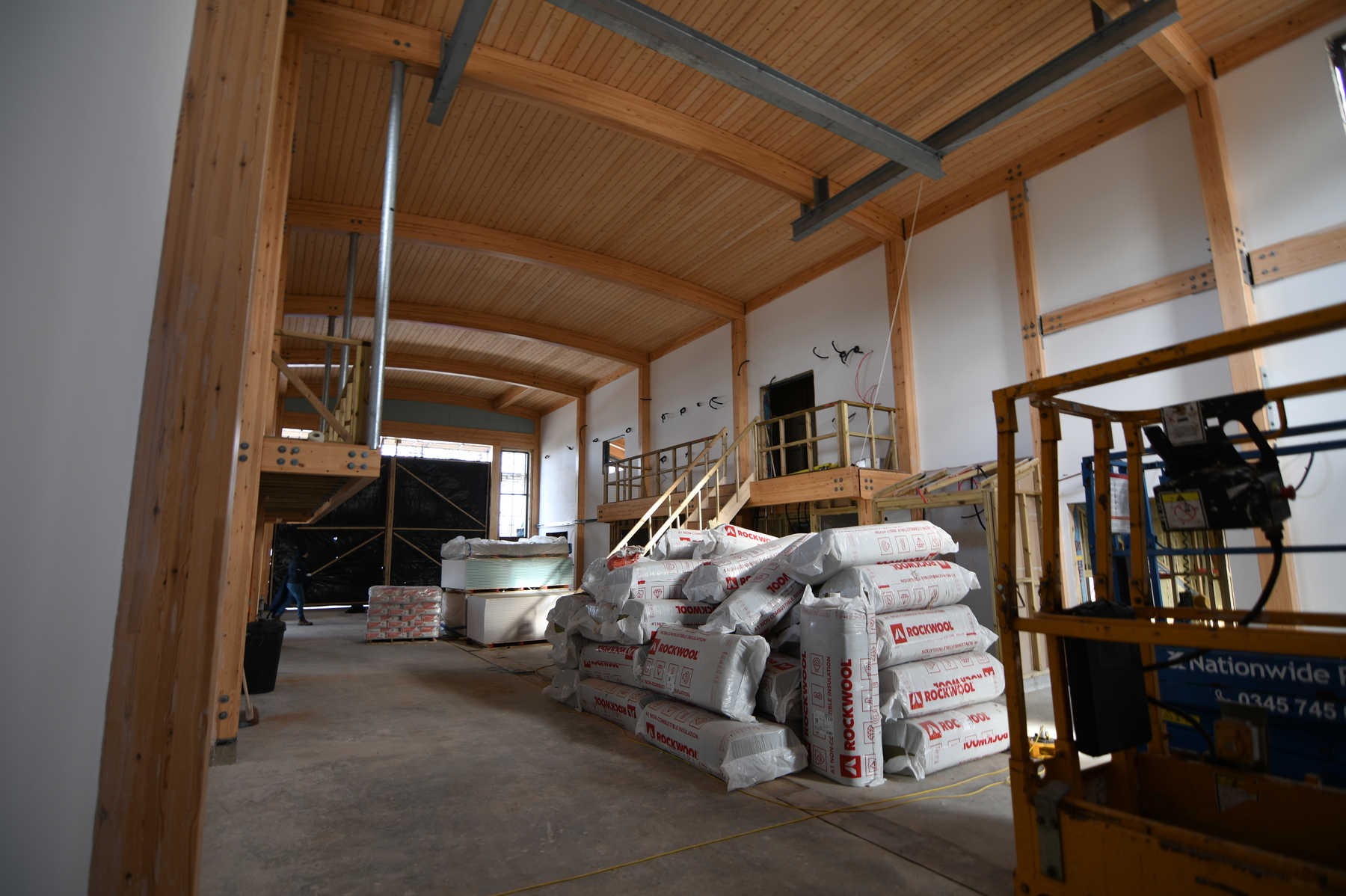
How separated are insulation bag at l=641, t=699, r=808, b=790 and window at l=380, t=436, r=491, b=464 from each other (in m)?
15.8

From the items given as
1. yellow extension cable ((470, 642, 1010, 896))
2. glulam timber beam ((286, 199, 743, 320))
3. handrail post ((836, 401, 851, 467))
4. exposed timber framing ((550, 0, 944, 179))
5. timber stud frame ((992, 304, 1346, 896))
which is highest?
glulam timber beam ((286, 199, 743, 320))

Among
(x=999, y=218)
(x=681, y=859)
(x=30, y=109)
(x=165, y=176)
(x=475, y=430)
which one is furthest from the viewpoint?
(x=475, y=430)

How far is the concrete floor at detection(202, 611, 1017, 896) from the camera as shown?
261 centimetres

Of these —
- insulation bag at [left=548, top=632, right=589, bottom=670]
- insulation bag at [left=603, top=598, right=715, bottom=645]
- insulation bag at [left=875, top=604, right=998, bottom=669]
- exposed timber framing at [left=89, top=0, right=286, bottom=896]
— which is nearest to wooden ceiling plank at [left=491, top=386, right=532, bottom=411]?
insulation bag at [left=548, top=632, right=589, bottom=670]

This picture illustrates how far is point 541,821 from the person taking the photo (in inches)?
126

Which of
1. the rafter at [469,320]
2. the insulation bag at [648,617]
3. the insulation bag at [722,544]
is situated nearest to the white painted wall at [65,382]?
the insulation bag at [648,617]

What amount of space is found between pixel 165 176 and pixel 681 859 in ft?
9.81

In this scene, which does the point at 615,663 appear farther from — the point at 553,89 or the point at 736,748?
the point at 553,89

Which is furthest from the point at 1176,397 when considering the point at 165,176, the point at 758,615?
the point at 165,176

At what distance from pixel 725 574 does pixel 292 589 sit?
11.0 metres

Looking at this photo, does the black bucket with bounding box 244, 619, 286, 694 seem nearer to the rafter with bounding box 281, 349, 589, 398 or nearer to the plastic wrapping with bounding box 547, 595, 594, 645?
the plastic wrapping with bounding box 547, 595, 594, 645

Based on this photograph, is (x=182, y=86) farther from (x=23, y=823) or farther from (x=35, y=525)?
(x=23, y=823)

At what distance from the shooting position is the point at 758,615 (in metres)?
4.50

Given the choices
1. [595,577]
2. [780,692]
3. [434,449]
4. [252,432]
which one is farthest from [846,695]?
[434,449]
